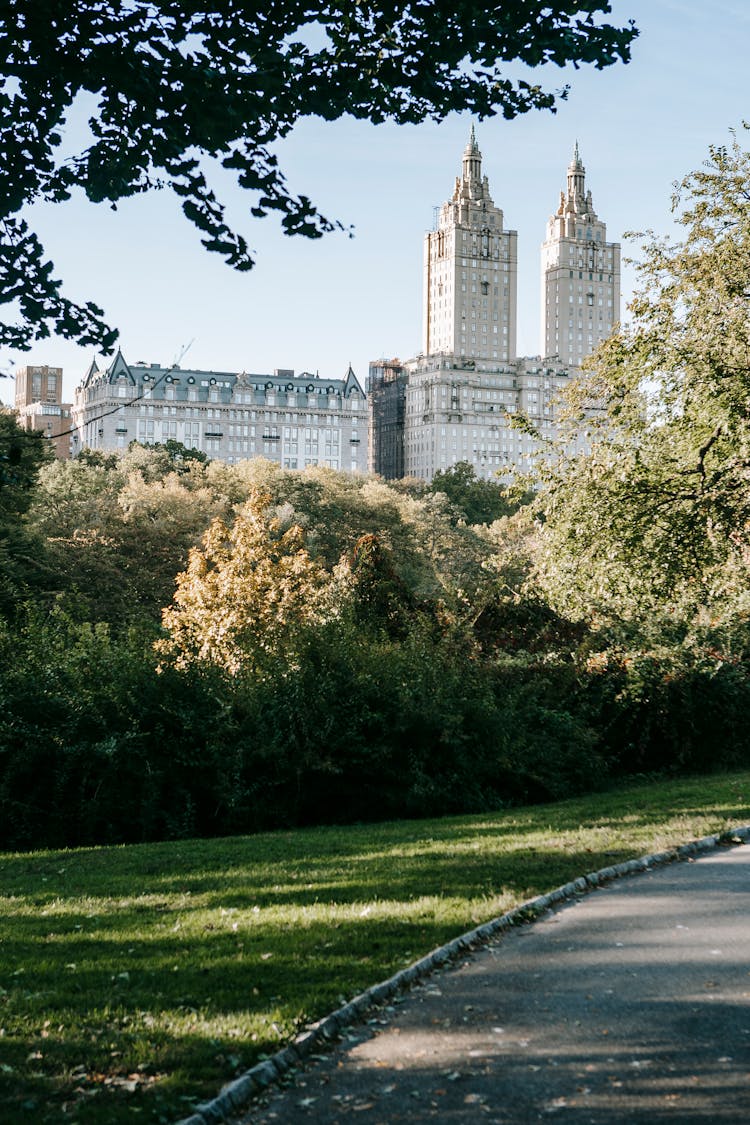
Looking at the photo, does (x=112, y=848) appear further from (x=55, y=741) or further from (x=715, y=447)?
(x=715, y=447)

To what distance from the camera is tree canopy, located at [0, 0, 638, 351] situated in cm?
696

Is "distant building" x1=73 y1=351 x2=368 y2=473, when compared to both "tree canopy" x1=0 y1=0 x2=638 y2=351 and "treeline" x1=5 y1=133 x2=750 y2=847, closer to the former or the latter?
"treeline" x1=5 y1=133 x2=750 y2=847

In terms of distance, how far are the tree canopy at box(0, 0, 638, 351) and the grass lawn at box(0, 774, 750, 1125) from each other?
175 inches

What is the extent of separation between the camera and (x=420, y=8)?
23.1 feet

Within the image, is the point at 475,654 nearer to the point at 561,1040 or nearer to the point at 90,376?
the point at 561,1040

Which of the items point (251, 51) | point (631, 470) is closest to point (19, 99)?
point (251, 51)

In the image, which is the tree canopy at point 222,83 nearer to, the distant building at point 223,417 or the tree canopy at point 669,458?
the tree canopy at point 669,458

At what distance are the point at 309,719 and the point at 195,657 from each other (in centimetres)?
191

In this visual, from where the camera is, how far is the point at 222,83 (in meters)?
7.03

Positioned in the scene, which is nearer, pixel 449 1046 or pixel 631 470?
pixel 449 1046

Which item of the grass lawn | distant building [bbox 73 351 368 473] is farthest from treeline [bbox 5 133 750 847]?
distant building [bbox 73 351 368 473]

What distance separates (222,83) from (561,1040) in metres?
5.80

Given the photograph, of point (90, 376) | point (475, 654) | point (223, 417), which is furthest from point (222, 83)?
point (223, 417)

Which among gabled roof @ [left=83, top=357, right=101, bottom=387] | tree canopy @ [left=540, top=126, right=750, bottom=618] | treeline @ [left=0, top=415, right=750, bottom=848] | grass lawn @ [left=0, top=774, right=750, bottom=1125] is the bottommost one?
grass lawn @ [left=0, top=774, right=750, bottom=1125]
